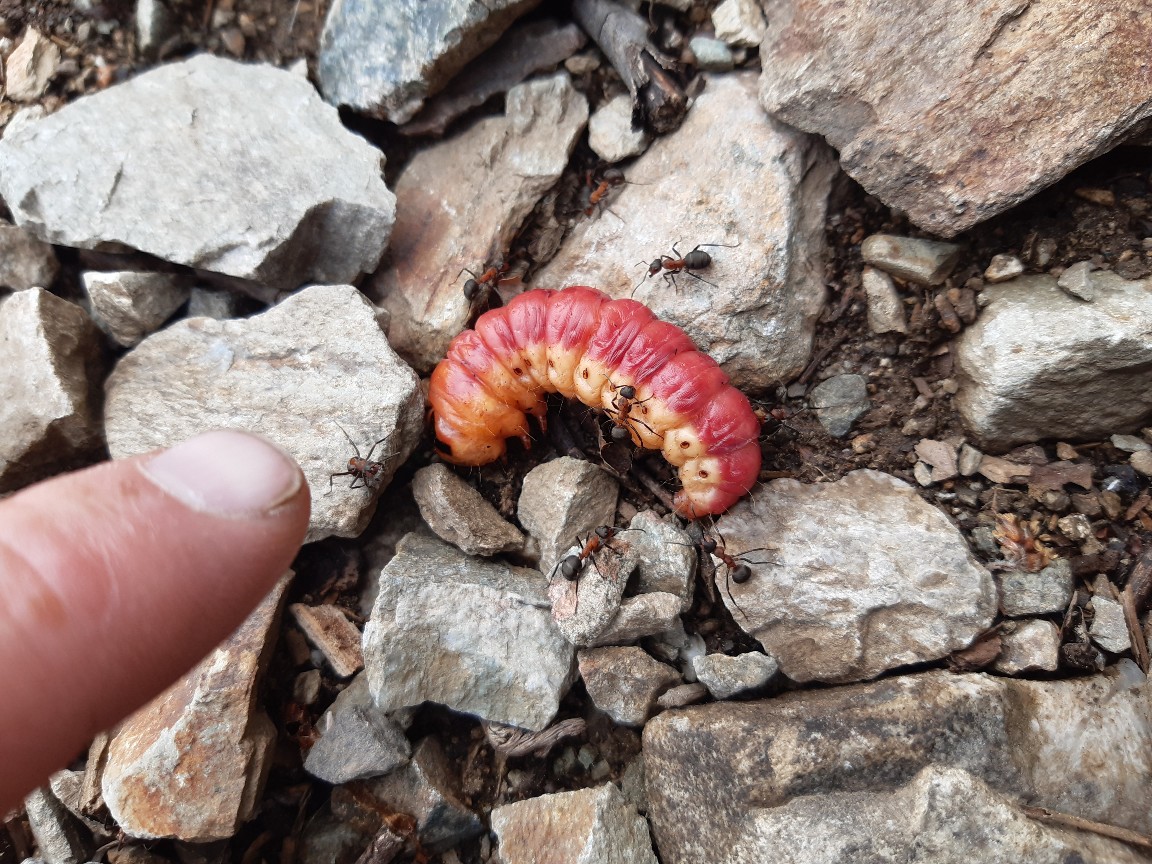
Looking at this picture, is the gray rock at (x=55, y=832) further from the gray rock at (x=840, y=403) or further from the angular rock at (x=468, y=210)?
the gray rock at (x=840, y=403)

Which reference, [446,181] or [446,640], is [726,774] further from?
[446,181]

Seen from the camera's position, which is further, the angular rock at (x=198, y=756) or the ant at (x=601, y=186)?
the ant at (x=601, y=186)

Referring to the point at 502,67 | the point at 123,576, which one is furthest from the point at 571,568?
the point at 502,67

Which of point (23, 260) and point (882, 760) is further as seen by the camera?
point (23, 260)

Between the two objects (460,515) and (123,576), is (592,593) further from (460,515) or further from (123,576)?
(123,576)

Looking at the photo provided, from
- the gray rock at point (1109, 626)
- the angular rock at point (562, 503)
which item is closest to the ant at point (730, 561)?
the angular rock at point (562, 503)

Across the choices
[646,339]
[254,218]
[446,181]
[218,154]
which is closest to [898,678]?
[646,339]
